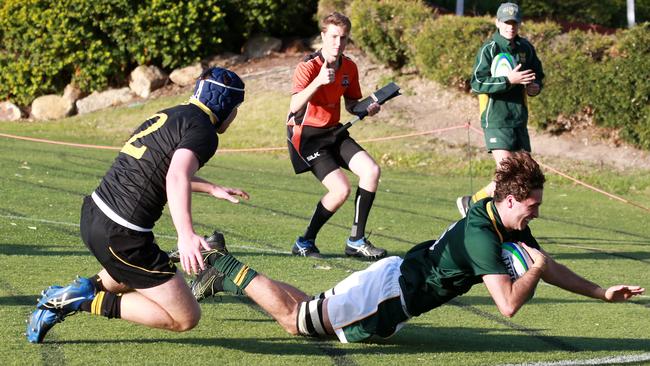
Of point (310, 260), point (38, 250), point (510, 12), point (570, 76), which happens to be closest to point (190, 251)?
point (310, 260)

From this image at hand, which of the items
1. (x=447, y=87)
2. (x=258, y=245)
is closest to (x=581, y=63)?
(x=447, y=87)

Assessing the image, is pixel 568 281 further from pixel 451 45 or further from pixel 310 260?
pixel 451 45

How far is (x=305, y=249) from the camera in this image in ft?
28.9

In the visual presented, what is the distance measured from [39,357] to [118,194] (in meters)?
0.91

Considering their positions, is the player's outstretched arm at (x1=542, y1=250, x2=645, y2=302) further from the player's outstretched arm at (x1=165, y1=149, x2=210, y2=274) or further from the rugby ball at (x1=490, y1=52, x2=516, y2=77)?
the rugby ball at (x1=490, y1=52, x2=516, y2=77)

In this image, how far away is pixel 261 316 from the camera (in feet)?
21.6

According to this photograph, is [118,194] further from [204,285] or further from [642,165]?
[642,165]

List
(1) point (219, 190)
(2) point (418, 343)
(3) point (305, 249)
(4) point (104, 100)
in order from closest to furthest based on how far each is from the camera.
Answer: (1) point (219, 190) < (2) point (418, 343) < (3) point (305, 249) < (4) point (104, 100)

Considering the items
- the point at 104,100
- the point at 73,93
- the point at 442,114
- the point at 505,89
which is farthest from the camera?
the point at 73,93

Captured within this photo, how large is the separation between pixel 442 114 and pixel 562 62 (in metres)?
2.53

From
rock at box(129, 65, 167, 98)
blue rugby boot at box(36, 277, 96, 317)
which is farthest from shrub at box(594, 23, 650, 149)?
blue rugby boot at box(36, 277, 96, 317)

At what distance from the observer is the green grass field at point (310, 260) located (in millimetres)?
5750

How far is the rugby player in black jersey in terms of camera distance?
18.0ft

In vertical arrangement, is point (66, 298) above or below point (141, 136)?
below
